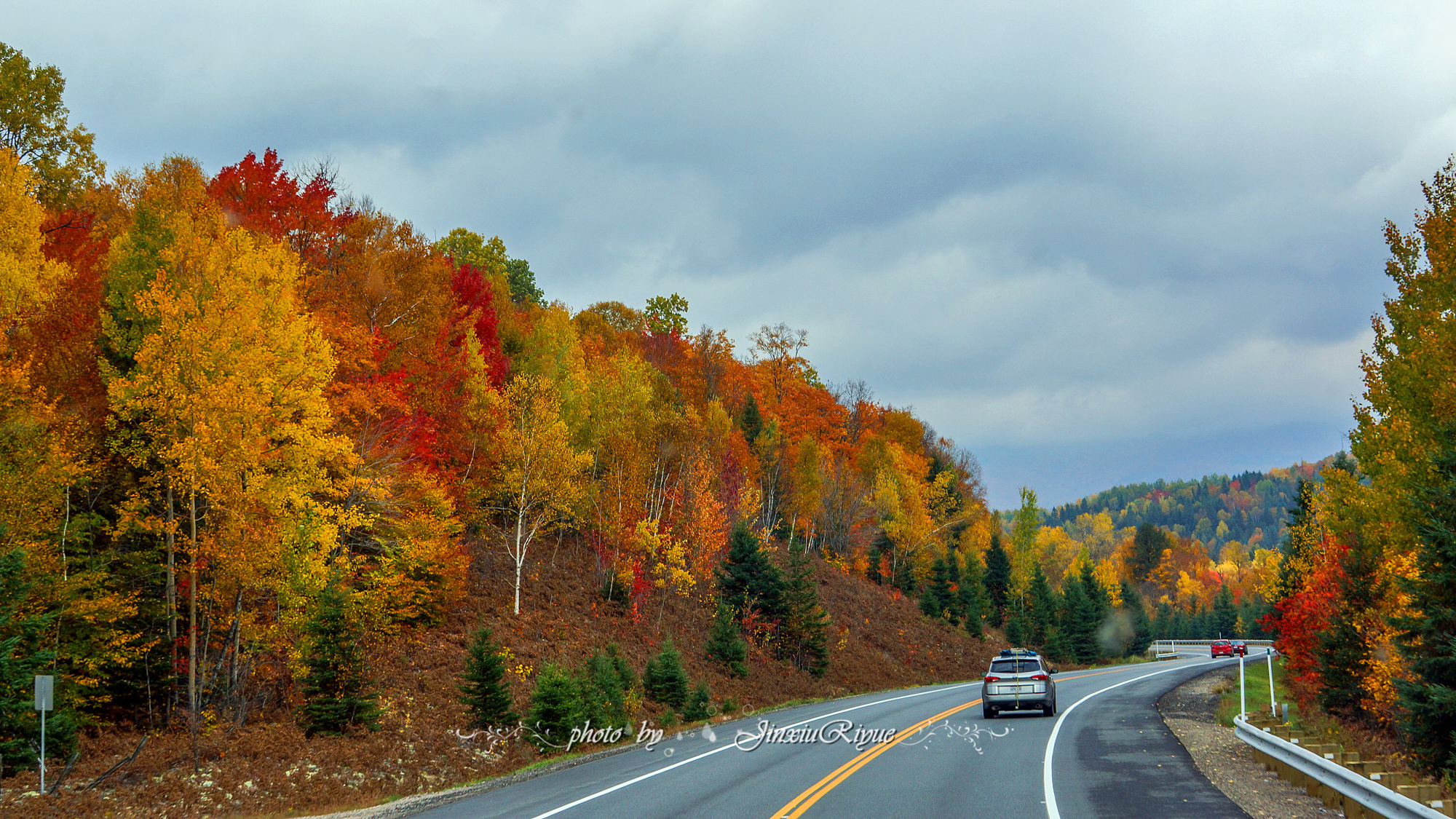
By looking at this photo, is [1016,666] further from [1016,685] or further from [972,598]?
[972,598]

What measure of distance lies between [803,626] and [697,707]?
571 inches

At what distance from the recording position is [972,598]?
68.8m

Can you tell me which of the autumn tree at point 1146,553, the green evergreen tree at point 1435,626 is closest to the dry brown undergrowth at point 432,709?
the green evergreen tree at point 1435,626

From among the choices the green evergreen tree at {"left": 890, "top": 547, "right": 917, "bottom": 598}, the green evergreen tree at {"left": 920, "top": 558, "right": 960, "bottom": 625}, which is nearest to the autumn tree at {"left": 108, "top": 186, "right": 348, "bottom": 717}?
the green evergreen tree at {"left": 920, "top": 558, "right": 960, "bottom": 625}

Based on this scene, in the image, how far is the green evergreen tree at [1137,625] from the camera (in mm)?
83344

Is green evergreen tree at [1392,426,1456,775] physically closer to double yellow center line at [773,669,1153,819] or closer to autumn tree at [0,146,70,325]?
double yellow center line at [773,669,1153,819]

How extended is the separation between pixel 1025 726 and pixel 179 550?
21002 mm

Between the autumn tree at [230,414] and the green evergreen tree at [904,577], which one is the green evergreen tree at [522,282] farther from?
the autumn tree at [230,414]

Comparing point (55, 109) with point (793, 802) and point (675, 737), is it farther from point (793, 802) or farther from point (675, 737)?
point (793, 802)

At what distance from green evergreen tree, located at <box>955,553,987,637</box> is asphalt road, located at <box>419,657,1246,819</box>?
139 ft

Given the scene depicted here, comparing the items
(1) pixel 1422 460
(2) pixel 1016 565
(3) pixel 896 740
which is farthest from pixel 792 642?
(2) pixel 1016 565

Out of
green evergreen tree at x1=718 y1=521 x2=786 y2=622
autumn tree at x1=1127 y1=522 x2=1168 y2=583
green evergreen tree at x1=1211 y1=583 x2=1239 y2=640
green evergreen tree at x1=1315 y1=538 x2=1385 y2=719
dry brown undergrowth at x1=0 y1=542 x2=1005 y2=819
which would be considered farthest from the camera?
autumn tree at x1=1127 y1=522 x2=1168 y2=583

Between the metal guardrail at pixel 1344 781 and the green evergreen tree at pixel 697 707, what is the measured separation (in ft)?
51.4

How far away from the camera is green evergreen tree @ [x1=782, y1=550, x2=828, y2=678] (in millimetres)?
40750
